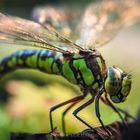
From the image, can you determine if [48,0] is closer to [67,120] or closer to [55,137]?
[67,120]

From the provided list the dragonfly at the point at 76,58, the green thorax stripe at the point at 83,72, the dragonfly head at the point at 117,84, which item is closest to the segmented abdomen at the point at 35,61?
the dragonfly at the point at 76,58

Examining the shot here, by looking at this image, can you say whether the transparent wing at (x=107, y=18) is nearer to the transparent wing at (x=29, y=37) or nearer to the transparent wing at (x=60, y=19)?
the transparent wing at (x=60, y=19)

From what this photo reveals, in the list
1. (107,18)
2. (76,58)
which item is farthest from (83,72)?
(107,18)

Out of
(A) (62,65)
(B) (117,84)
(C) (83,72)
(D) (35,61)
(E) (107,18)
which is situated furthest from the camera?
(E) (107,18)

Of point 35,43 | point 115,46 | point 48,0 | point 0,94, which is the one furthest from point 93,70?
point 48,0

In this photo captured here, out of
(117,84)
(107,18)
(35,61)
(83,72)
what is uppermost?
(107,18)

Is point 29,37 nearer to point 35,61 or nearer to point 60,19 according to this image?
point 35,61

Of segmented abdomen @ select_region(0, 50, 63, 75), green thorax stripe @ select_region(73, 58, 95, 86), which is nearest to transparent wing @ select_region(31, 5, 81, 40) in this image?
segmented abdomen @ select_region(0, 50, 63, 75)
